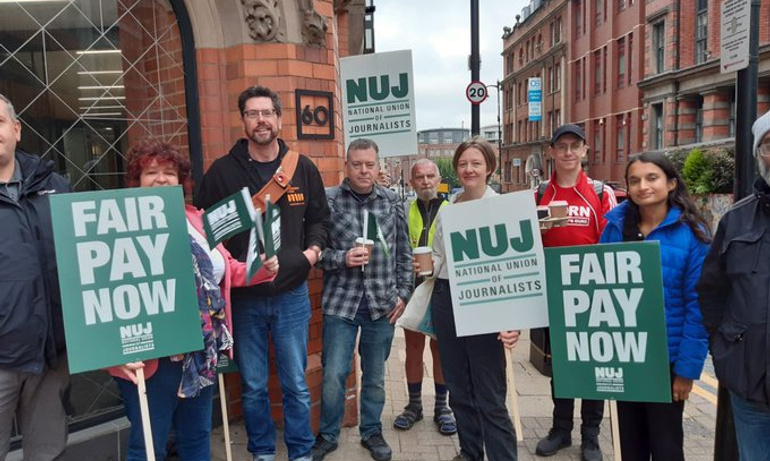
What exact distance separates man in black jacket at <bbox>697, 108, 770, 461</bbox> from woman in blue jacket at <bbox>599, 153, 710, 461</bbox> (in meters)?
0.24

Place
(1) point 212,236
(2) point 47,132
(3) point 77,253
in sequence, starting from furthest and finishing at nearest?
(2) point 47,132, (1) point 212,236, (3) point 77,253

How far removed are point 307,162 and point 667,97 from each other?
3028 cm

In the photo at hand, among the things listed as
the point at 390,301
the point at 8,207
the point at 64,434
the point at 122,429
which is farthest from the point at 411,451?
the point at 8,207

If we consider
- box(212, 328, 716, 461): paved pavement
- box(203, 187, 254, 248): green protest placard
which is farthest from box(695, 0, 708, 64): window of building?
box(203, 187, 254, 248): green protest placard

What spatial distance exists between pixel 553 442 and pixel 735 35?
111 inches

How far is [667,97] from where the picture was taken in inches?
1131

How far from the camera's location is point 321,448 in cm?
371

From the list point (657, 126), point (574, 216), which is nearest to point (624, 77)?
point (657, 126)

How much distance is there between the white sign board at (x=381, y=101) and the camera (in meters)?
4.90

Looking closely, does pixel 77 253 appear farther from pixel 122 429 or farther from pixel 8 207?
pixel 122 429

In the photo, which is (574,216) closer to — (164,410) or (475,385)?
(475,385)

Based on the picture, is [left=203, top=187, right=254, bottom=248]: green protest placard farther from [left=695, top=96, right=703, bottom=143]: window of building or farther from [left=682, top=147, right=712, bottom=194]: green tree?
[left=695, top=96, right=703, bottom=143]: window of building

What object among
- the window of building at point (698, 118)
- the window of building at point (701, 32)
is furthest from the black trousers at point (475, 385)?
the window of building at point (701, 32)

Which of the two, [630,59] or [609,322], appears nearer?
[609,322]
